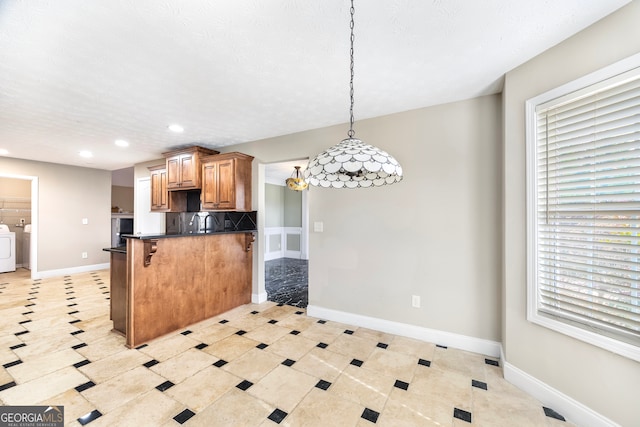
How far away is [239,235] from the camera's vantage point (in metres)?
3.95

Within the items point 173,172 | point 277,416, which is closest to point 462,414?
point 277,416

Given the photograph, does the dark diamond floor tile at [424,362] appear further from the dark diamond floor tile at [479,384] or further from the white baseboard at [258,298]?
the white baseboard at [258,298]

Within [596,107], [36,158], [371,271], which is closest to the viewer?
[596,107]

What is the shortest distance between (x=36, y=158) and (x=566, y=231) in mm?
8204

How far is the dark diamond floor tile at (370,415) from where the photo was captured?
1732 millimetres

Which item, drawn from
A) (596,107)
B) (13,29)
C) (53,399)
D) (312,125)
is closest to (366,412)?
(53,399)

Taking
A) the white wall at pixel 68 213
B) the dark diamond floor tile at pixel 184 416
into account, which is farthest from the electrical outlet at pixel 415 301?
the white wall at pixel 68 213

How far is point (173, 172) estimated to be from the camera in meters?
4.42

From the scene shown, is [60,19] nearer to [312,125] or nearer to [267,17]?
[267,17]

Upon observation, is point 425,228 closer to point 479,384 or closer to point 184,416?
point 479,384

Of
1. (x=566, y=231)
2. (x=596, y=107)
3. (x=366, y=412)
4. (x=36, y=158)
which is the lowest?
(x=366, y=412)

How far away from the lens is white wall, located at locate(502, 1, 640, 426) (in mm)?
1525

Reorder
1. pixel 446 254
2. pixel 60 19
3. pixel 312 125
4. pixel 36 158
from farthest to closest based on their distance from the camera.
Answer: pixel 36 158 → pixel 312 125 → pixel 446 254 → pixel 60 19

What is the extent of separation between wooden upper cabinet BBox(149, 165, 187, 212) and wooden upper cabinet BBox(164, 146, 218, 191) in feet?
0.91
